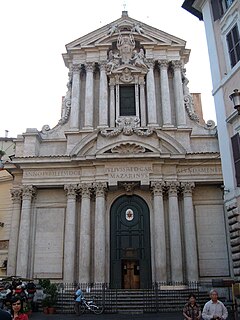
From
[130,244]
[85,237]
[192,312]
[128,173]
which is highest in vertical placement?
[128,173]

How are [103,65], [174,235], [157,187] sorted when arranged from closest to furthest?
[174,235], [157,187], [103,65]

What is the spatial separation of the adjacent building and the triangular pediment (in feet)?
35.1

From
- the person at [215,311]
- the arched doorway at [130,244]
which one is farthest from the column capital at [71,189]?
the person at [215,311]

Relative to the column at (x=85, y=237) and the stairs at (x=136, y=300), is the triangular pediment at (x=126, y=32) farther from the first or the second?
the stairs at (x=136, y=300)

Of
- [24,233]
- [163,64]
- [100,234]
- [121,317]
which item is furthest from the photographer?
[163,64]

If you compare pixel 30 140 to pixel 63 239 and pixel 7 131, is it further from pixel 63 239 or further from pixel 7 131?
pixel 7 131

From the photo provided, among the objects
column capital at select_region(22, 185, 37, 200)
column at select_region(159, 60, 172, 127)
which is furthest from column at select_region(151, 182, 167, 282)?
column capital at select_region(22, 185, 37, 200)

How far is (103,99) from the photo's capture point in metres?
24.4

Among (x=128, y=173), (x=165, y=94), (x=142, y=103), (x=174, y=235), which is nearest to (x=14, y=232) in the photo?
(x=128, y=173)

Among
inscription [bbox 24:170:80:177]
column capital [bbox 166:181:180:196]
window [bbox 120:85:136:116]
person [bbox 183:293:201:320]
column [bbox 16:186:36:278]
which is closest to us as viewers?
person [bbox 183:293:201:320]

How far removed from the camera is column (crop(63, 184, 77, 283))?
20.4m

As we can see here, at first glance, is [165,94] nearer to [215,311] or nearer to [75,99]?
[75,99]

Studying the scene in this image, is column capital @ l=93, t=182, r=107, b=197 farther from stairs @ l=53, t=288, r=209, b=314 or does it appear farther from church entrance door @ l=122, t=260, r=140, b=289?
stairs @ l=53, t=288, r=209, b=314

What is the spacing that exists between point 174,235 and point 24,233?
8.33 meters
